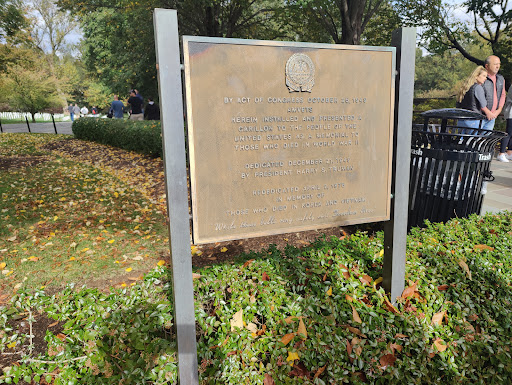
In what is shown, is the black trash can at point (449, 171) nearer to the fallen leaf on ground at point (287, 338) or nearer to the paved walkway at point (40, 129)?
the fallen leaf on ground at point (287, 338)

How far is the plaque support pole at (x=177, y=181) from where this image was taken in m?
2.01

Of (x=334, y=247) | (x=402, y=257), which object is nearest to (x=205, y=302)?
(x=334, y=247)

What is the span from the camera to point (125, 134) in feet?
41.3

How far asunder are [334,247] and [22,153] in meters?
11.7

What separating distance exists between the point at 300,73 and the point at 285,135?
1.27 feet

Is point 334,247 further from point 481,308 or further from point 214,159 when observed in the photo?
point 214,159

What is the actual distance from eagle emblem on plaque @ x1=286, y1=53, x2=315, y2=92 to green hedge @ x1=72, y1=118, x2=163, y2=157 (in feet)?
25.6

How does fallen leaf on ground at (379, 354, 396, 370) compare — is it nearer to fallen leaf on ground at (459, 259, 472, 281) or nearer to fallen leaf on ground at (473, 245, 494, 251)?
fallen leaf on ground at (459, 259, 472, 281)

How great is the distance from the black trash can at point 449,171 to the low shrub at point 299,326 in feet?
3.50

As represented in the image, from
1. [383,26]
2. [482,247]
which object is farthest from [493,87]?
[383,26]

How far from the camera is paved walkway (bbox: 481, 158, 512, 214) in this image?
250 inches

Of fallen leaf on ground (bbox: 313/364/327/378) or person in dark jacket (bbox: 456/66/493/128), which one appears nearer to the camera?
fallen leaf on ground (bbox: 313/364/327/378)

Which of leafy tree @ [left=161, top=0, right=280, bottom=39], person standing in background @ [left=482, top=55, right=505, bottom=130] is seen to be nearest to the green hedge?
leafy tree @ [left=161, top=0, right=280, bottom=39]

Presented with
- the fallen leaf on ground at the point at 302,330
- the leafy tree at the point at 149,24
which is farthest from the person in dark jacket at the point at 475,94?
the leafy tree at the point at 149,24
